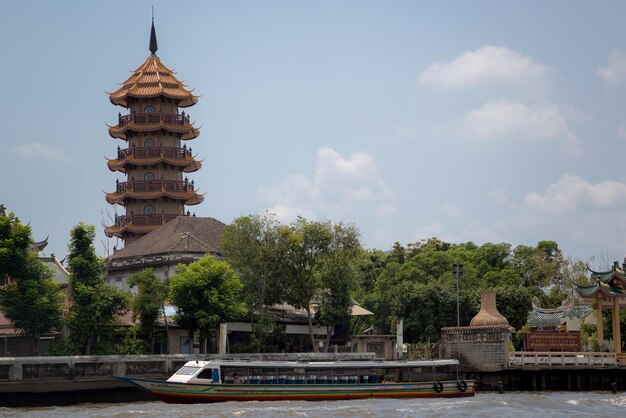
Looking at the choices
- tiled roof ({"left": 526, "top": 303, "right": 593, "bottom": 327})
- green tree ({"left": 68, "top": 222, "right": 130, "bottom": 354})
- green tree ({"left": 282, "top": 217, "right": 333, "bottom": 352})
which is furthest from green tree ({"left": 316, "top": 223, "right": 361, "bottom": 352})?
tiled roof ({"left": 526, "top": 303, "right": 593, "bottom": 327})

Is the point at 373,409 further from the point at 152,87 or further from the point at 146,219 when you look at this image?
the point at 152,87

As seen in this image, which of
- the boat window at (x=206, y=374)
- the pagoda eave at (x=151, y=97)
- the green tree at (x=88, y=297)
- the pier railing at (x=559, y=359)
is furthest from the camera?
the pagoda eave at (x=151, y=97)

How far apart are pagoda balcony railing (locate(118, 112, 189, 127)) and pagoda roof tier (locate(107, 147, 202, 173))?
255 cm

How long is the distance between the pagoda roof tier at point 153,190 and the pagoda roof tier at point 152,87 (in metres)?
8.12

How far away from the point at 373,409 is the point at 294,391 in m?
5.32

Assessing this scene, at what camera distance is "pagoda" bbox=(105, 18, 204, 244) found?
97.1 meters

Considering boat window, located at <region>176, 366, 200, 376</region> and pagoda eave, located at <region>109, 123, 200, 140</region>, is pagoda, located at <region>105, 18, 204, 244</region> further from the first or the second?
boat window, located at <region>176, 366, 200, 376</region>

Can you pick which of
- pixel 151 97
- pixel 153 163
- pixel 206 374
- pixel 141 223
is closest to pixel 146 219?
pixel 141 223

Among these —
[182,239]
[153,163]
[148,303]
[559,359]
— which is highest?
[153,163]

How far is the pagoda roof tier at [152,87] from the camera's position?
99250mm

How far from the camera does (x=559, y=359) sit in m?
62.6

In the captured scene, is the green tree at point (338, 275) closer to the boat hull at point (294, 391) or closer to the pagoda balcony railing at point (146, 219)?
the boat hull at point (294, 391)

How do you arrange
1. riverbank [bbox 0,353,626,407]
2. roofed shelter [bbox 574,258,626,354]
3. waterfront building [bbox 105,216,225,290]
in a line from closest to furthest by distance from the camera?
riverbank [bbox 0,353,626,407] < roofed shelter [bbox 574,258,626,354] < waterfront building [bbox 105,216,225,290]

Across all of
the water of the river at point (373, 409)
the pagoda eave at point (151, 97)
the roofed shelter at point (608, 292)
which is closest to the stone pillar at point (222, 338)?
the water of the river at point (373, 409)
